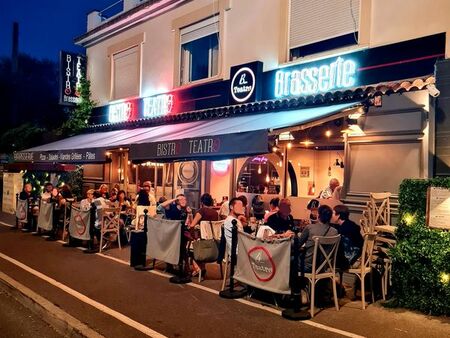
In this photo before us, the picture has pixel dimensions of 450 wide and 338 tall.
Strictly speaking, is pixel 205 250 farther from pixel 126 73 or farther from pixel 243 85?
pixel 126 73

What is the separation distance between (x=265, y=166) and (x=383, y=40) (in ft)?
15.8

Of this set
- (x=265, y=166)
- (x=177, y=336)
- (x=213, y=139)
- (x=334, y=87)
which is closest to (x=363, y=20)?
(x=334, y=87)

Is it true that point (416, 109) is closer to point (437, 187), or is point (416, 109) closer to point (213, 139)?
point (437, 187)

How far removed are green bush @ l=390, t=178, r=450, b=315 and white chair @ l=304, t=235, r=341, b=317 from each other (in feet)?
2.97

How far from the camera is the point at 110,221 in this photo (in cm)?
1084

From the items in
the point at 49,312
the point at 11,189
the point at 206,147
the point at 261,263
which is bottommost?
the point at 49,312

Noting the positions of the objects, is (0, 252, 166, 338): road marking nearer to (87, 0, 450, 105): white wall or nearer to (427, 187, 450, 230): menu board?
(427, 187, 450, 230): menu board

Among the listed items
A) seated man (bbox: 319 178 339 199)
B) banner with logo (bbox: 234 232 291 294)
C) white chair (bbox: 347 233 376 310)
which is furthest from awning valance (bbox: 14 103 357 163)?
white chair (bbox: 347 233 376 310)

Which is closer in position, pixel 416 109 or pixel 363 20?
pixel 416 109

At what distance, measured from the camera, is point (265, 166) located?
40.4ft

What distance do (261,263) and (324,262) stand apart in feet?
2.84

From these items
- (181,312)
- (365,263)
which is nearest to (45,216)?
(181,312)

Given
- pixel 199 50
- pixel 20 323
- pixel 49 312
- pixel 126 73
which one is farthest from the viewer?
pixel 126 73

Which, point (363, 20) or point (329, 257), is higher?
point (363, 20)
